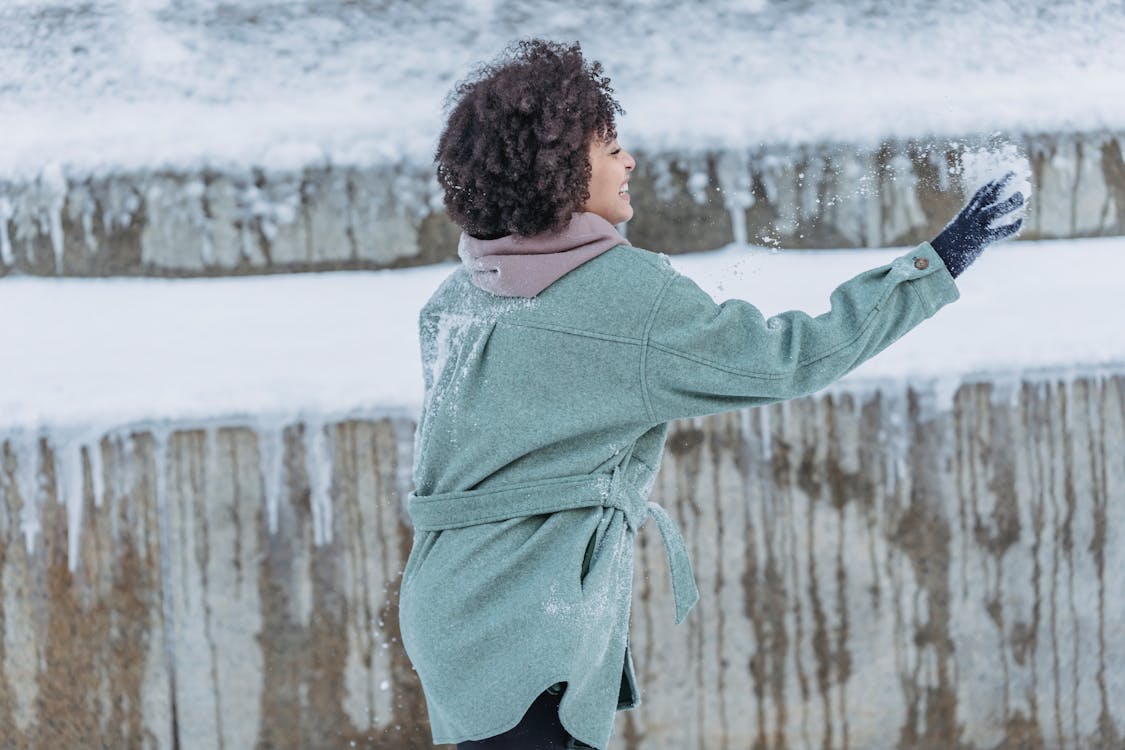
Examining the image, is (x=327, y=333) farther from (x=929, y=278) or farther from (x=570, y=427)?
(x=929, y=278)

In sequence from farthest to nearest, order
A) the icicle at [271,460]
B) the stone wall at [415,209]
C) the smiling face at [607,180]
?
the stone wall at [415,209]
the icicle at [271,460]
the smiling face at [607,180]

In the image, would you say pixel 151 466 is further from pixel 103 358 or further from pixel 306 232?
pixel 306 232

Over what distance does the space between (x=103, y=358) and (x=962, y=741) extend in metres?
2.25

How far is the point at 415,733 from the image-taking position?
2566 millimetres

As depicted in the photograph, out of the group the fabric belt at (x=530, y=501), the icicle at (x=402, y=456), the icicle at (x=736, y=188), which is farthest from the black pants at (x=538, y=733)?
the icicle at (x=736, y=188)

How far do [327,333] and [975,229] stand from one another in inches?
61.8

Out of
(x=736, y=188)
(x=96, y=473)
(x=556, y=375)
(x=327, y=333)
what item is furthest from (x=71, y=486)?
(x=736, y=188)

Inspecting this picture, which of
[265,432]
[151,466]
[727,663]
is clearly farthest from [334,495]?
[727,663]

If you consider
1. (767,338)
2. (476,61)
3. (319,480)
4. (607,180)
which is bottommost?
(319,480)

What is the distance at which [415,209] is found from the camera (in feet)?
8.92

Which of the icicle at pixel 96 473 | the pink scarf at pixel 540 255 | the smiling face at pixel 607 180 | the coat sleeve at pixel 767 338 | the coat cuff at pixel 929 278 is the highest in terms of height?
the smiling face at pixel 607 180

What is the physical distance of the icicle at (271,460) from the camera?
8.25 feet

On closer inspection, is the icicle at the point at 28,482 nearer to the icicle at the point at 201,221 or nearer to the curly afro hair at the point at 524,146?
A: the icicle at the point at 201,221

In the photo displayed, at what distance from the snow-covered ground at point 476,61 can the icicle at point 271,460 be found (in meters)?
0.70
